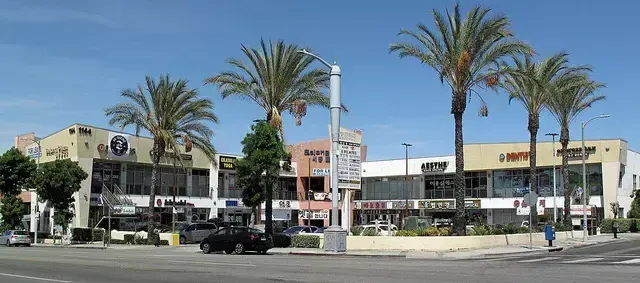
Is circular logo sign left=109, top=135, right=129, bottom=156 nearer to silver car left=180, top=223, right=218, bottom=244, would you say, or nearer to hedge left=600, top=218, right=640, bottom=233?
silver car left=180, top=223, right=218, bottom=244

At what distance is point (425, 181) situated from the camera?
239ft

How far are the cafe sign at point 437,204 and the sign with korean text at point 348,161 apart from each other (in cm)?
4004

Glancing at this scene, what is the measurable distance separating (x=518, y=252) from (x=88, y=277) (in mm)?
20339

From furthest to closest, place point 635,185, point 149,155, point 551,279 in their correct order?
point 635,185
point 149,155
point 551,279

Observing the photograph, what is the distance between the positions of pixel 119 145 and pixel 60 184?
8.10 metres

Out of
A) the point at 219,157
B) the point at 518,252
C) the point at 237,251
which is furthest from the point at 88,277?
the point at 219,157

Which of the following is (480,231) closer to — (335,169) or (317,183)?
(335,169)

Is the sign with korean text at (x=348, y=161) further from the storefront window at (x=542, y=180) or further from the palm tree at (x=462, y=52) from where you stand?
the storefront window at (x=542, y=180)

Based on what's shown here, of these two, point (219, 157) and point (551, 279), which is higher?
point (219, 157)

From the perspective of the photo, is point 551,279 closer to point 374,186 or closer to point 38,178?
point 38,178

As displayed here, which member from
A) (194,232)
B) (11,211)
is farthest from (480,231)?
(11,211)

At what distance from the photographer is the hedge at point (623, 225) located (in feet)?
183

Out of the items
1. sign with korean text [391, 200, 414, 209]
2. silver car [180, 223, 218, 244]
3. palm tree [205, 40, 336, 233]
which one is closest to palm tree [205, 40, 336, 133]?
palm tree [205, 40, 336, 233]

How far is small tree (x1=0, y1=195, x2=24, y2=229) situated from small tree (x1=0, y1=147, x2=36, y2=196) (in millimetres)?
861
